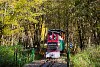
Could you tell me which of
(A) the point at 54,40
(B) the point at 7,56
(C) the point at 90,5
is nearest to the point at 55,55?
(A) the point at 54,40

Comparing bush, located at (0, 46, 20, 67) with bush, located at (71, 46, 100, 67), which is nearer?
bush, located at (71, 46, 100, 67)

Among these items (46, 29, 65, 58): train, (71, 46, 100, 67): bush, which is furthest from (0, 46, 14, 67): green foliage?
(46, 29, 65, 58): train

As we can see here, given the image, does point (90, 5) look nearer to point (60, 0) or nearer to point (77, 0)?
point (77, 0)

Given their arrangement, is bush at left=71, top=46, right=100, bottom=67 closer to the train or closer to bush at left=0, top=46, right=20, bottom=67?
bush at left=0, top=46, right=20, bottom=67

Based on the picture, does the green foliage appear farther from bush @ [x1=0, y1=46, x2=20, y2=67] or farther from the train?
the train

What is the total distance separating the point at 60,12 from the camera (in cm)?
4091

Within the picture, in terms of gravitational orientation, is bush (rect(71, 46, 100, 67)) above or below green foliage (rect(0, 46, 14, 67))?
above

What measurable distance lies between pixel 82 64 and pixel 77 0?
13.0m

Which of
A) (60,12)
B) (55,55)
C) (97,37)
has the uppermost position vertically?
(60,12)

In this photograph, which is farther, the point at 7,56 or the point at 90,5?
the point at 90,5

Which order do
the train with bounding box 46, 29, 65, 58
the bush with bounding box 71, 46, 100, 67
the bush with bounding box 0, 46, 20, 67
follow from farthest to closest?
1. the train with bounding box 46, 29, 65, 58
2. the bush with bounding box 0, 46, 20, 67
3. the bush with bounding box 71, 46, 100, 67

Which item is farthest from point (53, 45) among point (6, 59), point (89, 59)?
point (89, 59)

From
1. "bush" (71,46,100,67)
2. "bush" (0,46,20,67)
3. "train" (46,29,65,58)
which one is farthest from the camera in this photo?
"train" (46,29,65,58)

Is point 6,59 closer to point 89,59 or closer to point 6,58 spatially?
point 6,58
